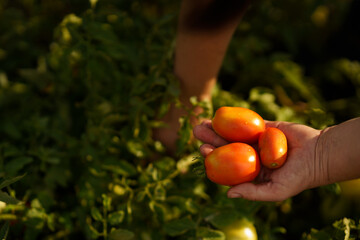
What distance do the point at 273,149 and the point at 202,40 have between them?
1.99 ft

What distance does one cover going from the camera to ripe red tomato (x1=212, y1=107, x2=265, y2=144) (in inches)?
47.9

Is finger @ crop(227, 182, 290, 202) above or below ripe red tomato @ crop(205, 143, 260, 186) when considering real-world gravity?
below

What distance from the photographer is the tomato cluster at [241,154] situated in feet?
3.68

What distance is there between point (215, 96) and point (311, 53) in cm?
116

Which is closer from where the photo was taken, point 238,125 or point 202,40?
point 238,125

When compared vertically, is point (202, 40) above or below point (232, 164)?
above

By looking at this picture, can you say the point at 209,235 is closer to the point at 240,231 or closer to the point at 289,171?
the point at 240,231

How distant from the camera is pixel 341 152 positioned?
3.70 ft

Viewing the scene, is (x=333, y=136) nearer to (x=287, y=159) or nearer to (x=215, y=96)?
(x=287, y=159)

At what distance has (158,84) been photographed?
154cm

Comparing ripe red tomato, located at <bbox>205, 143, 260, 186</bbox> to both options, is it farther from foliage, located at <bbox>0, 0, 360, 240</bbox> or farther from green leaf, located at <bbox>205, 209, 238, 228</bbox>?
green leaf, located at <bbox>205, 209, 238, 228</bbox>

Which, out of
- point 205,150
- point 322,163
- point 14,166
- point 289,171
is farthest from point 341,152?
point 14,166

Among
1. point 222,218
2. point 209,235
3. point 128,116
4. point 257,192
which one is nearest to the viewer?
point 257,192

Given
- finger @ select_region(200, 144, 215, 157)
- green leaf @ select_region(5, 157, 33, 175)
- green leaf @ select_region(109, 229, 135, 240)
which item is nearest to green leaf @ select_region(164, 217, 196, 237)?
green leaf @ select_region(109, 229, 135, 240)
